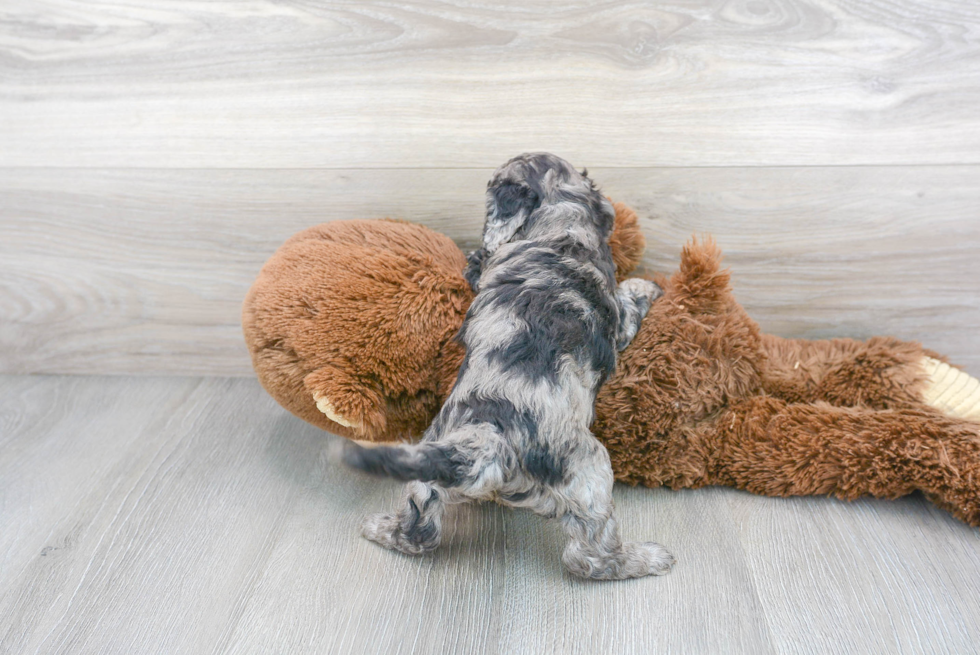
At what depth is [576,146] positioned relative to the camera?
82.6 inches

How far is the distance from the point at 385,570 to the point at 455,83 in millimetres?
1351

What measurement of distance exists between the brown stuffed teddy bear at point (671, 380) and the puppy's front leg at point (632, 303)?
0.03m

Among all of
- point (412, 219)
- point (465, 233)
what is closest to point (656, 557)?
point (465, 233)

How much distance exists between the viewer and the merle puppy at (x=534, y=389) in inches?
58.2

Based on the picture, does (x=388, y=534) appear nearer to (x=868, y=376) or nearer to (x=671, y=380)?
(x=671, y=380)

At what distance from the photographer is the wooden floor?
5.37ft

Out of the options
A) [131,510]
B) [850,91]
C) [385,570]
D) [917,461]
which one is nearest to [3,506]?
[131,510]

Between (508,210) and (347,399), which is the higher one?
(508,210)

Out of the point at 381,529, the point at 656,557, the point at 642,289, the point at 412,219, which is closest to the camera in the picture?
the point at 656,557

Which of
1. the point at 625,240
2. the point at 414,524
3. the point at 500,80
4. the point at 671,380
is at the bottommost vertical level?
the point at 414,524

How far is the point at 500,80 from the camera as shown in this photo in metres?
2.05

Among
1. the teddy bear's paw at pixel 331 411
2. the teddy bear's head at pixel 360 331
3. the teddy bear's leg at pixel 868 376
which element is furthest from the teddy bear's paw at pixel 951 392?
the teddy bear's paw at pixel 331 411

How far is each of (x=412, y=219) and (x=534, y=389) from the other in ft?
2.97

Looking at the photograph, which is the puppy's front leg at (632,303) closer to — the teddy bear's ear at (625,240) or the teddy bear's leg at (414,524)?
the teddy bear's ear at (625,240)
